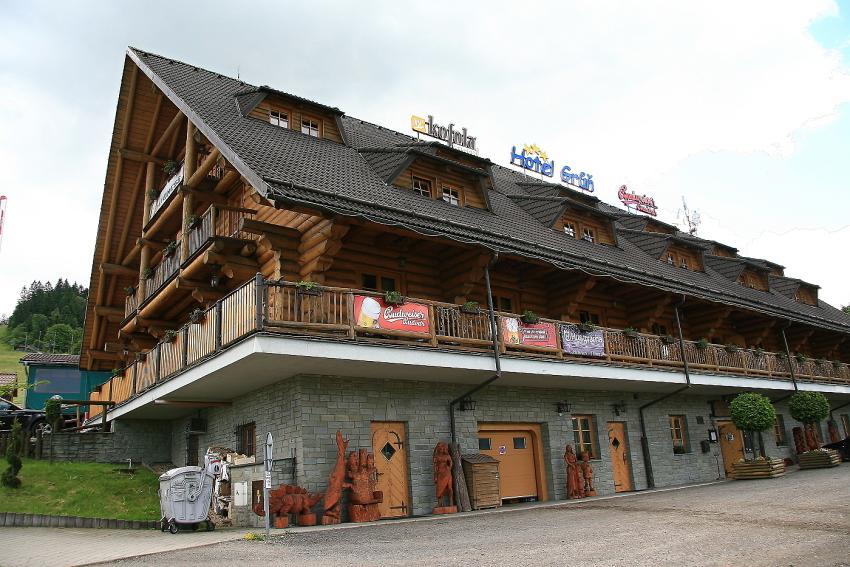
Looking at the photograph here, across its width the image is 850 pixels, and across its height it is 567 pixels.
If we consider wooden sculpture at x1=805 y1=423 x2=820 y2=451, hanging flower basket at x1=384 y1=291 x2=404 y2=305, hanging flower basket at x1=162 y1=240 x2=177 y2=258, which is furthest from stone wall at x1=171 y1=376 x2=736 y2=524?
wooden sculpture at x1=805 y1=423 x2=820 y2=451

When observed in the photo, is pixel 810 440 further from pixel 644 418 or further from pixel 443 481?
pixel 443 481

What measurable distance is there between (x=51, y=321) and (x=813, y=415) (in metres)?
110

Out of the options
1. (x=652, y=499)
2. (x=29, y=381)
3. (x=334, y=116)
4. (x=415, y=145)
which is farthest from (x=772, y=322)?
(x=29, y=381)

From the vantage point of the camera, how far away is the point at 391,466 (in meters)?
13.8

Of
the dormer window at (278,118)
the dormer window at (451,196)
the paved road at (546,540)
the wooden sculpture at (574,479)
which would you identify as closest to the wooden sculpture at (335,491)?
the paved road at (546,540)

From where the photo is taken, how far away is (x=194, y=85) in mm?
18703

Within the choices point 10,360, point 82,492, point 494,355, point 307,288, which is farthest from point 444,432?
point 10,360

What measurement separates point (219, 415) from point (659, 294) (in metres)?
12.6

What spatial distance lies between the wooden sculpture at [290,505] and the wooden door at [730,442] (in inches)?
623

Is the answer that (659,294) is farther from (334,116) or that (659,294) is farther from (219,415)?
(219,415)

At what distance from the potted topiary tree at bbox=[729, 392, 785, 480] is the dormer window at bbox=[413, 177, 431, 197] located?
441 inches

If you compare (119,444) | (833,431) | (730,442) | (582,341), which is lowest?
(730,442)

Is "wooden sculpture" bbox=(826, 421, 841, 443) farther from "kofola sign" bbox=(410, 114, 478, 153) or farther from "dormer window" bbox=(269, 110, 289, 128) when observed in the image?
"dormer window" bbox=(269, 110, 289, 128)

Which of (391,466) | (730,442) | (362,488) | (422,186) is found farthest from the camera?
(730,442)
